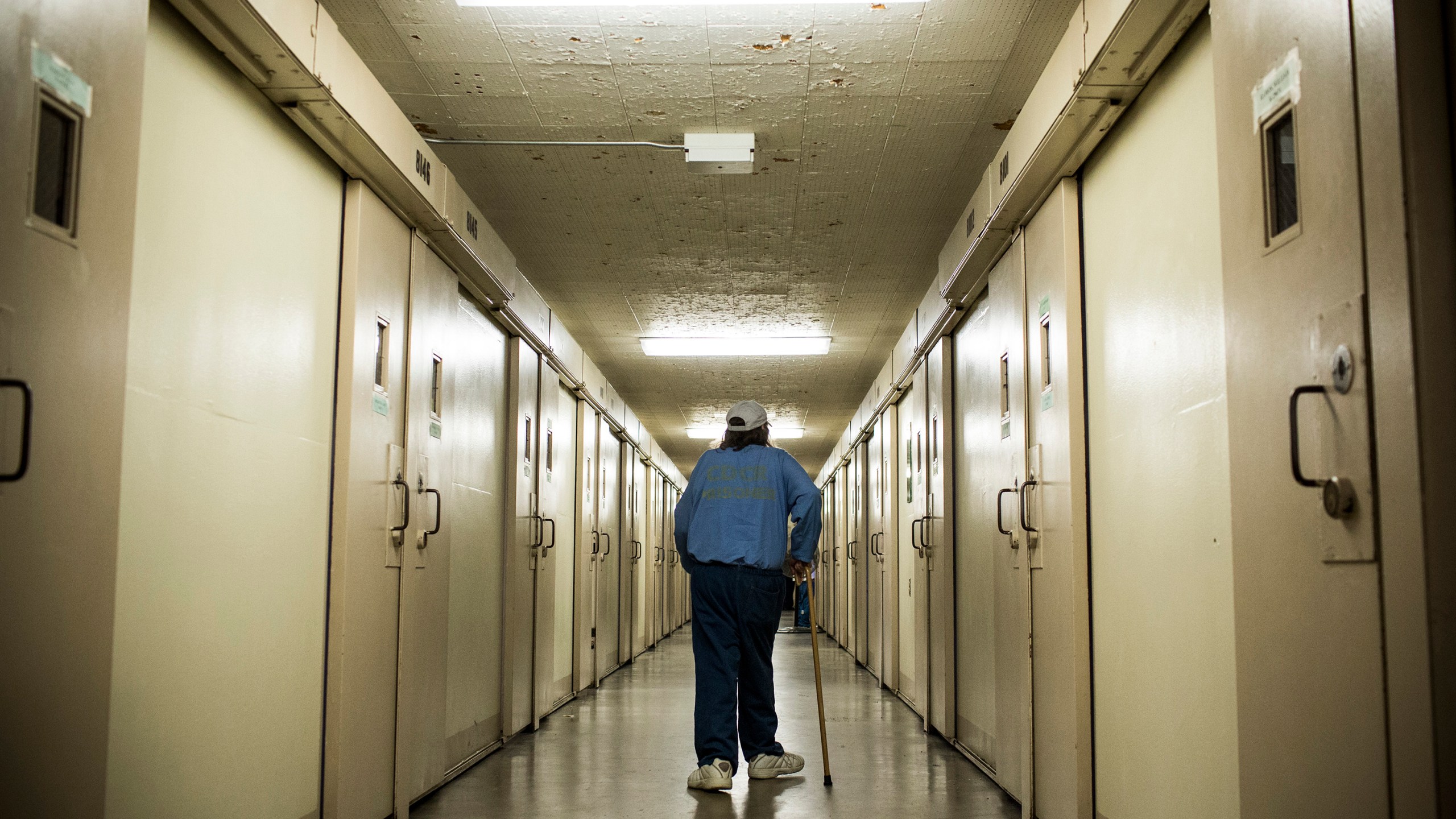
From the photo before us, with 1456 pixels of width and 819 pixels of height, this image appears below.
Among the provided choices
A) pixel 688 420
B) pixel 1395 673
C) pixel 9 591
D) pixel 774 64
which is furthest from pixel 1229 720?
pixel 688 420

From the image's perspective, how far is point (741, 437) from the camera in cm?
473

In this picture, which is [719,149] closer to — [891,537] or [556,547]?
[556,547]

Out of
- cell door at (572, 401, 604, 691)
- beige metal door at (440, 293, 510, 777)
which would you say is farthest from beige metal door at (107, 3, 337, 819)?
→ cell door at (572, 401, 604, 691)

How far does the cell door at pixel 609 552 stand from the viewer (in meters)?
8.55

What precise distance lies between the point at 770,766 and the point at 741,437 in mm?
1422

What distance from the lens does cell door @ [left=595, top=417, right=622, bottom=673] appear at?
855 centimetres

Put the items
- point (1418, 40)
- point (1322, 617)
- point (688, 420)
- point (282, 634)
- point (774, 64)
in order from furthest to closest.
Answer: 1. point (688, 420)
2. point (774, 64)
3. point (282, 634)
4. point (1322, 617)
5. point (1418, 40)

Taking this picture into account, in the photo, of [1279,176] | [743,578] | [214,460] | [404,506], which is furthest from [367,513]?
[1279,176]

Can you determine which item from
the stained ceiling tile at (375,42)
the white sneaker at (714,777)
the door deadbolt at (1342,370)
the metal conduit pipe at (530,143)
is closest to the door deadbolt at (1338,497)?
the door deadbolt at (1342,370)

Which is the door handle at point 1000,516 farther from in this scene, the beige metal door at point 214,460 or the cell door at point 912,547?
the beige metal door at point 214,460

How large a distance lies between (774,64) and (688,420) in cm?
984

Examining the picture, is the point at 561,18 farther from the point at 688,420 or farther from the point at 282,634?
the point at 688,420

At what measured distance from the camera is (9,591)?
1.63 metres

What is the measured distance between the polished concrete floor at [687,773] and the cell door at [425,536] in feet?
0.71
